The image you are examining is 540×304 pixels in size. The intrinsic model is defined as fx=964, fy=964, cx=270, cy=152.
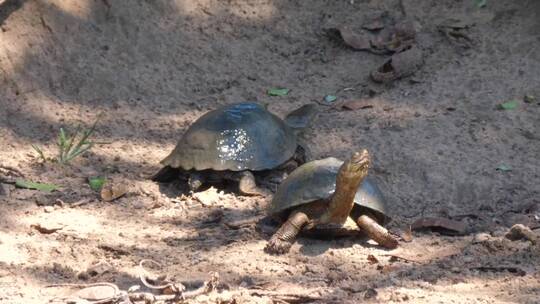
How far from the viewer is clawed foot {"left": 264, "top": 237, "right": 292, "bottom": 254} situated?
5512 mm

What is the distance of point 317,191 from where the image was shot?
5758 millimetres

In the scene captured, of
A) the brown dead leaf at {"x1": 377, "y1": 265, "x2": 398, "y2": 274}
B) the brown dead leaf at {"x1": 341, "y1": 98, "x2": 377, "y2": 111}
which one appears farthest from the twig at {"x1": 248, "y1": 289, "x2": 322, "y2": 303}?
the brown dead leaf at {"x1": 341, "y1": 98, "x2": 377, "y2": 111}

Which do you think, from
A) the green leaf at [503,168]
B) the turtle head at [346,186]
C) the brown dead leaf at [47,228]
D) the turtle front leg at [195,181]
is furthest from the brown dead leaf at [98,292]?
the green leaf at [503,168]

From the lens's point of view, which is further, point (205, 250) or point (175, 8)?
point (175, 8)

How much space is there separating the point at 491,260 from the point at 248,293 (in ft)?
4.78

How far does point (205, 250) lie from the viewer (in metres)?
5.54

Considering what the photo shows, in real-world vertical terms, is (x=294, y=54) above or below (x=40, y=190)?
above

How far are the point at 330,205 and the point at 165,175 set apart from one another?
55.0 inches

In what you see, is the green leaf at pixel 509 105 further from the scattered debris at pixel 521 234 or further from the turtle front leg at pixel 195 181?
the turtle front leg at pixel 195 181

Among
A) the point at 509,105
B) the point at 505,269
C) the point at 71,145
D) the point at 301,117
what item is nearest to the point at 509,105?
the point at 509,105

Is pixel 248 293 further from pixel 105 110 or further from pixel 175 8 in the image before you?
pixel 175 8

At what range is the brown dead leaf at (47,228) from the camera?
5.66 meters

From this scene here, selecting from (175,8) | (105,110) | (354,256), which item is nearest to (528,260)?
(354,256)

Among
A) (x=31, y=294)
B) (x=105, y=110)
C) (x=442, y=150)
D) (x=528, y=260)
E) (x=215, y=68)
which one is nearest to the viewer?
(x=31, y=294)
